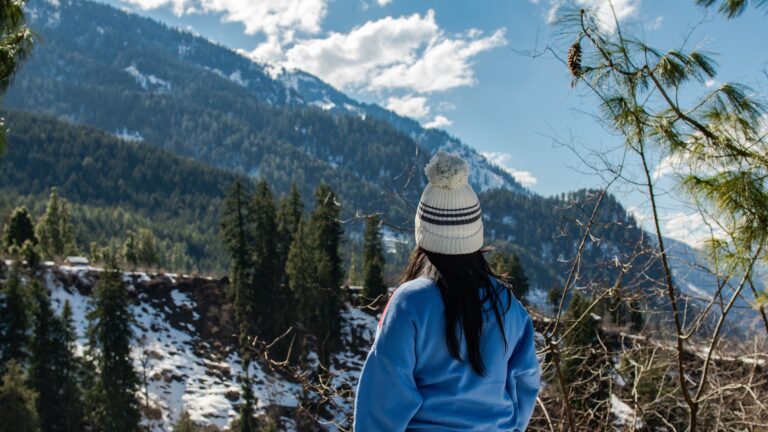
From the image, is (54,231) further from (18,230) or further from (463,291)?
(463,291)

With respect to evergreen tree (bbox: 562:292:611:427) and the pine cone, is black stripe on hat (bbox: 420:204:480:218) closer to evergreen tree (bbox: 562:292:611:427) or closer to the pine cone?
the pine cone

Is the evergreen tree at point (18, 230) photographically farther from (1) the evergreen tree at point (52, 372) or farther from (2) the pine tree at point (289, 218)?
(2) the pine tree at point (289, 218)

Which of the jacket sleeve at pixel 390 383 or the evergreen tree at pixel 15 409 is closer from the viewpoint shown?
the jacket sleeve at pixel 390 383

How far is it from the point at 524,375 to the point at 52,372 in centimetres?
2671

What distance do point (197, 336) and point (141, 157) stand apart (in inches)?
4507

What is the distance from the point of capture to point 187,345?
29844 mm

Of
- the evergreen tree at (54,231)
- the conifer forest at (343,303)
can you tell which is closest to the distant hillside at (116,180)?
the conifer forest at (343,303)

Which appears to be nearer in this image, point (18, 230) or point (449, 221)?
point (449, 221)

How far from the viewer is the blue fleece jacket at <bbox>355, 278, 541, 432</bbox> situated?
150cm

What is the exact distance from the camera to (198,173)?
132m

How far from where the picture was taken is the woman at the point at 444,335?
1.51 meters

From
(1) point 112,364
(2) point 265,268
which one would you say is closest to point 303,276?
(2) point 265,268

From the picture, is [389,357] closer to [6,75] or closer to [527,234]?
[6,75]

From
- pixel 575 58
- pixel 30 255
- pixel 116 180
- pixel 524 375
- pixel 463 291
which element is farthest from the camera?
pixel 116 180
